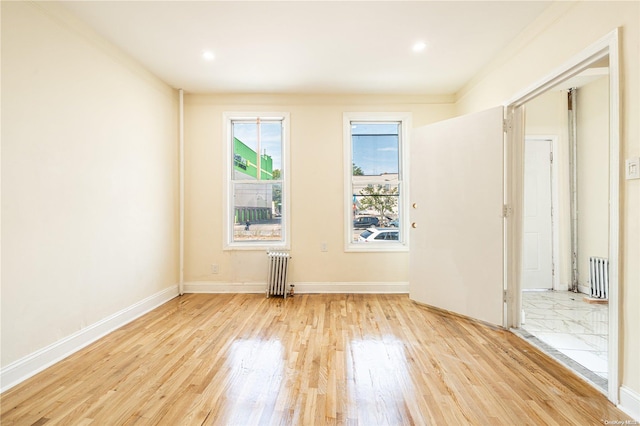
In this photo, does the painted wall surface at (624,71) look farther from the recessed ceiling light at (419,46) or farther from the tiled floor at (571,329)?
the recessed ceiling light at (419,46)

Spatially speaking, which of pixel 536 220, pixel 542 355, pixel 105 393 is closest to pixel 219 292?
pixel 105 393

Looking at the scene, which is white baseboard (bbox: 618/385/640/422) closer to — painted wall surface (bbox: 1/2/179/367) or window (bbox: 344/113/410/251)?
window (bbox: 344/113/410/251)

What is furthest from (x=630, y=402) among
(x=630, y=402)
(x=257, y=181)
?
(x=257, y=181)

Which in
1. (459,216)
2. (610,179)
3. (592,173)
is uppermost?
(592,173)

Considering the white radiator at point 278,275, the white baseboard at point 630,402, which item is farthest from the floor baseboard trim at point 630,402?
the white radiator at point 278,275

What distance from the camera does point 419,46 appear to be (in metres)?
2.85

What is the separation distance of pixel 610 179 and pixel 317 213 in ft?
9.58

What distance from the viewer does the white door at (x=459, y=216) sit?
286 centimetres

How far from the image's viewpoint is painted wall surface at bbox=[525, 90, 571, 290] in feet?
13.6

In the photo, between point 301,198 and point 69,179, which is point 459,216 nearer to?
point 301,198

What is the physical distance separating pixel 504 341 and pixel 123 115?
13.7ft

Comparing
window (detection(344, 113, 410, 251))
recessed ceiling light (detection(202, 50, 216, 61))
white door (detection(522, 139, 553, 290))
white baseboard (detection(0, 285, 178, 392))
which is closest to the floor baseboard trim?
window (detection(344, 113, 410, 251))

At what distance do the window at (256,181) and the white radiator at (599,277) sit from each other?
405cm

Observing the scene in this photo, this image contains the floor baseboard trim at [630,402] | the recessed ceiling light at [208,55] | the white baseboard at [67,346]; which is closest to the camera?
the floor baseboard trim at [630,402]
